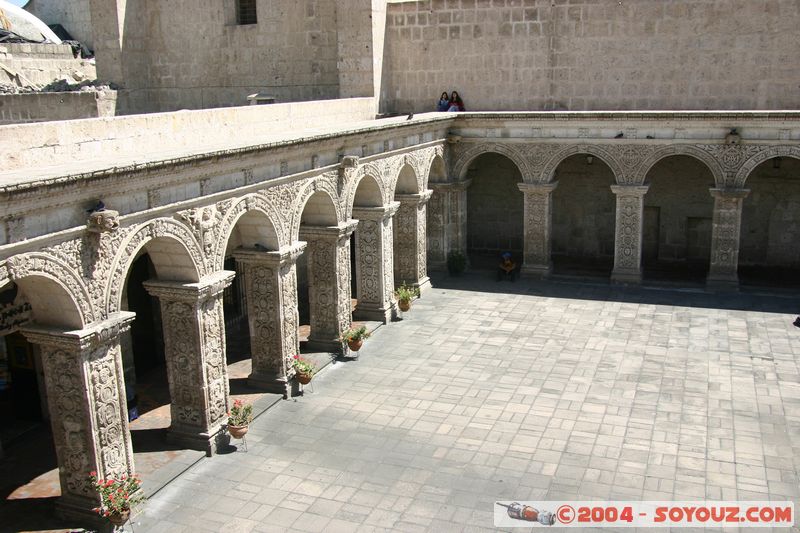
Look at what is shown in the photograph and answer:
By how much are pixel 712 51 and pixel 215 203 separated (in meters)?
15.1

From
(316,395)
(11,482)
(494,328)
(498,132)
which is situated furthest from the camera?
(498,132)

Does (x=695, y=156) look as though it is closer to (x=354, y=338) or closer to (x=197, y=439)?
(x=354, y=338)

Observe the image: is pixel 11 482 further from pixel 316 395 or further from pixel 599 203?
pixel 599 203

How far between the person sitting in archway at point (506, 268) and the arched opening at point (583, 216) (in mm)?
1630

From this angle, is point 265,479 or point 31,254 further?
point 265,479

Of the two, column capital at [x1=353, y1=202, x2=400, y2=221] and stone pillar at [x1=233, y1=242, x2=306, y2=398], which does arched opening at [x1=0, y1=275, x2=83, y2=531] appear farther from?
column capital at [x1=353, y1=202, x2=400, y2=221]

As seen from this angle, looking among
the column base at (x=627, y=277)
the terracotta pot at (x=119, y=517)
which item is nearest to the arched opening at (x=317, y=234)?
the terracotta pot at (x=119, y=517)

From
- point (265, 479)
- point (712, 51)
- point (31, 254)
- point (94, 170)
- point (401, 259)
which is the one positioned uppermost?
point (712, 51)

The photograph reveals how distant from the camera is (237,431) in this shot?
44.4 ft

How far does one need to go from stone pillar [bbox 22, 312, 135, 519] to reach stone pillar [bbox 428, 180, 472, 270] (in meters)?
14.2

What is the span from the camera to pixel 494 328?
19750mm

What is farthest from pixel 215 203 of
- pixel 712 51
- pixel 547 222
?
pixel 712 51

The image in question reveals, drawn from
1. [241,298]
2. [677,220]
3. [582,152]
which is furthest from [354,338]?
[677,220]

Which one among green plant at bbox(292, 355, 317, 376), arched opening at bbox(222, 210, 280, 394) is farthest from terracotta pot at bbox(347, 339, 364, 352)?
arched opening at bbox(222, 210, 280, 394)
